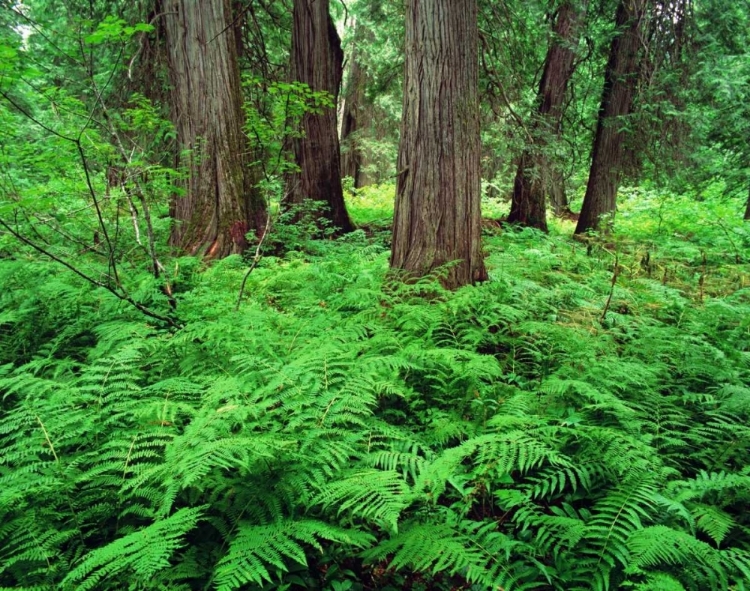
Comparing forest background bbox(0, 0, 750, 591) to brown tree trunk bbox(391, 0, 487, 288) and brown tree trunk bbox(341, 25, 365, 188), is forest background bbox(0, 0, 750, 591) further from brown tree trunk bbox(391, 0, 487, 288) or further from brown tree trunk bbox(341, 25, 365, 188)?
brown tree trunk bbox(341, 25, 365, 188)

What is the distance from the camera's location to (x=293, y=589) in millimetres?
1715

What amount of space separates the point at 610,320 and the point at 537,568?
103 inches

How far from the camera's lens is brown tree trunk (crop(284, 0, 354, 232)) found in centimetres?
Result: 730

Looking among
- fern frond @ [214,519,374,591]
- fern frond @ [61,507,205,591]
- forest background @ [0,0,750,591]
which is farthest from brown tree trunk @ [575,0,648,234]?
fern frond @ [61,507,205,591]

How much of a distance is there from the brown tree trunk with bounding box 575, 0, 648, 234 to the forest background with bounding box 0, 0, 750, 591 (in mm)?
47

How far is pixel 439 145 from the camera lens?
391 cm

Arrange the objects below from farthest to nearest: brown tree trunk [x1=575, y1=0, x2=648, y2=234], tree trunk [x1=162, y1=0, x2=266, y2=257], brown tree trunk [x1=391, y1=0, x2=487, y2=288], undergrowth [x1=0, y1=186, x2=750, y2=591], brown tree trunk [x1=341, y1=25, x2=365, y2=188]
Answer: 1. brown tree trunk [x1=341, y1=25, x2=365, y2=188]
2. brown tree trunk [x1=575, y1=0, x2=648, y2=234]
3. tree trunk [x1=162, y1=0, x2=266, y2=257]
4. brown tree trunk [x1=391, y1=0, x2=487, y2=288]
5. undergrowth [x1=0, y1=186, x2=750, y2=591]

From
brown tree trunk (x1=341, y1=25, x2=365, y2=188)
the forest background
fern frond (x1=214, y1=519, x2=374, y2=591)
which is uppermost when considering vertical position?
brown tree trunk (x1=341, y1=25, x2=365, y2=188)

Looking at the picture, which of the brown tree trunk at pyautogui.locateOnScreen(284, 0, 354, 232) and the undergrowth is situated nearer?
the undergrowth

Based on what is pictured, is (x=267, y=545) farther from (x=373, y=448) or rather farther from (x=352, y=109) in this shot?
(x=352, y=109)

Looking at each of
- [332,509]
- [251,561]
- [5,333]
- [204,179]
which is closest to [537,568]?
[332,509]

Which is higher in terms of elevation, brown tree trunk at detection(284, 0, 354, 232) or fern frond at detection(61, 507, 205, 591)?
brown tree trunk at detection(284, 0, 354, 232)

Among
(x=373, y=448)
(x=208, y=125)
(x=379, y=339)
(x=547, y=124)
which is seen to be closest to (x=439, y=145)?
(x=379, y=339)

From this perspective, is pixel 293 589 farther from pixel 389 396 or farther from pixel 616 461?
pixel 616 461
